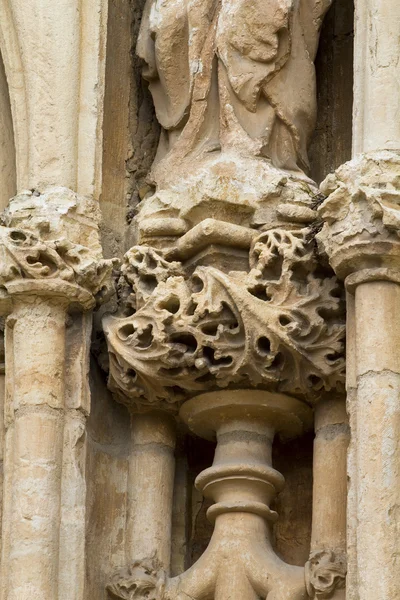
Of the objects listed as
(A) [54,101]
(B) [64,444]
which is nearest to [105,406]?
(B) [64,444]

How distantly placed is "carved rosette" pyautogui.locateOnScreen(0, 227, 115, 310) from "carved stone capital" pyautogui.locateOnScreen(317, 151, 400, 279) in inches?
34.1

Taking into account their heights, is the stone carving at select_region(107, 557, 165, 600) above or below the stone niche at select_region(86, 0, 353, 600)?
below

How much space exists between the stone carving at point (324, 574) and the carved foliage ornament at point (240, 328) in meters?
0.60

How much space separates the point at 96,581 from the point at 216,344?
3.09 ft

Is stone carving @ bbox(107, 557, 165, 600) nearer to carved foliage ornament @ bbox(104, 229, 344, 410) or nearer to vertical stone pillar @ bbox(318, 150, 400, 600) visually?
carved foliage ornament @ bbox(104, 229, 344, 410)

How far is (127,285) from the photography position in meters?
9.15

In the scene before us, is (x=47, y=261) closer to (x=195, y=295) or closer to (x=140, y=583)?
(x=195, y=295)

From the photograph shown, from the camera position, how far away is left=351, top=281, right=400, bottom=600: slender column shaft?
26.6 ft

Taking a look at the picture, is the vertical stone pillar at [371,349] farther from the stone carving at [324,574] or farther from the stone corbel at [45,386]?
the stone corbel at [45,386]

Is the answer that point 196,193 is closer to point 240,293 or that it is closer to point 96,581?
point 240,293

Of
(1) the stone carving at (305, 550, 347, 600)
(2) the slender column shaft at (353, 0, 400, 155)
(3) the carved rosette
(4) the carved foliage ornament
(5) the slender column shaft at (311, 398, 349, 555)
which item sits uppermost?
(2) the slender column shaft at (353, 0, 400, 155)

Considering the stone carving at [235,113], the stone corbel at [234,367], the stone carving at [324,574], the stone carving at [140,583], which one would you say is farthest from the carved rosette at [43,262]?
the stone carving at [324,574]

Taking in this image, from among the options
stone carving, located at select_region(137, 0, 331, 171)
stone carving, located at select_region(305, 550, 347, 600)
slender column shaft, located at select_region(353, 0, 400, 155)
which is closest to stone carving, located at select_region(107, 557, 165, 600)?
stone carving, located at select_region(305, 550, 347, 600)

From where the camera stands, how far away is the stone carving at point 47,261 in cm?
891
